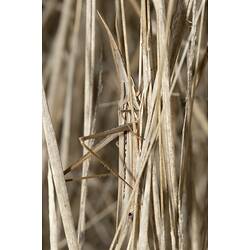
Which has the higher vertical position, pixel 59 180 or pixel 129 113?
pixel 129 113

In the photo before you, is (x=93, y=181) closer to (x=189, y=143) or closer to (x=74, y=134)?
(x=74, y=134)

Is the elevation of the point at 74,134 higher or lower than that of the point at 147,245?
higher
